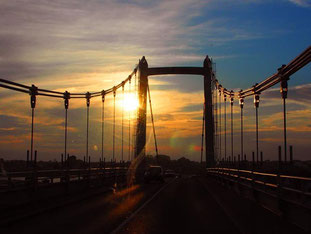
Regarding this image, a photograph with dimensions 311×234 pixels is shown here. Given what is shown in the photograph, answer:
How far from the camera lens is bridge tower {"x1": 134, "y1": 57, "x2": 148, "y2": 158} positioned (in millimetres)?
62997

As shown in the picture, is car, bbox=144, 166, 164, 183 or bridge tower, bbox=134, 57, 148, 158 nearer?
car, bbox=144, 166, 164, 183

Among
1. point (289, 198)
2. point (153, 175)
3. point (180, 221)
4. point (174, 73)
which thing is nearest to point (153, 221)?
point (180, 221)

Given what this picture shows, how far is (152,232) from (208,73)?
58030 mm

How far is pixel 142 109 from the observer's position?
2591 inches

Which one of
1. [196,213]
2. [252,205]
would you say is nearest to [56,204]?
[196,213]

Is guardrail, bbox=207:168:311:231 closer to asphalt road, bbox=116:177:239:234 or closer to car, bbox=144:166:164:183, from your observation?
asphalt road, bbox=116:177:239:234

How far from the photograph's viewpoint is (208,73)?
2721 inches

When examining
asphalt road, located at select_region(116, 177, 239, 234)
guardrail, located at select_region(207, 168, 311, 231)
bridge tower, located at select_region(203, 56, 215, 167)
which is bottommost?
asphalt road, located at select_region(116, 177, 239, 234)

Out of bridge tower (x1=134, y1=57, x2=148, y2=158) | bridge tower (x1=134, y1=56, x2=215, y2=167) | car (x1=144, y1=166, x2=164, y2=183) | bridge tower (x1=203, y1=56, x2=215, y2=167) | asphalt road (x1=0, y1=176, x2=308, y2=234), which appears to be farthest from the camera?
Result: bridge tower (x1=203, y1=56, x2=215, y2=167)

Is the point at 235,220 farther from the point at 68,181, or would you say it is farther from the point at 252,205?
the point at 68,181

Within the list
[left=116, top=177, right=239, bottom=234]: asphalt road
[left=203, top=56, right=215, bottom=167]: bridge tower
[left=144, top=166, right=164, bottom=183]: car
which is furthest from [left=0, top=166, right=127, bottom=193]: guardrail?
[left=203, top=56, right=215, bottom=167]: bridge tower

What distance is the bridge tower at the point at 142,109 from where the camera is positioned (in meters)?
63.0

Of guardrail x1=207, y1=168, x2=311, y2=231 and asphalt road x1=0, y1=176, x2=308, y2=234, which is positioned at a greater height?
guardrail x1=207, y1=168, x2=311, y2=231

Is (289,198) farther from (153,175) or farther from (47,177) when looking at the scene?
(153,175)
